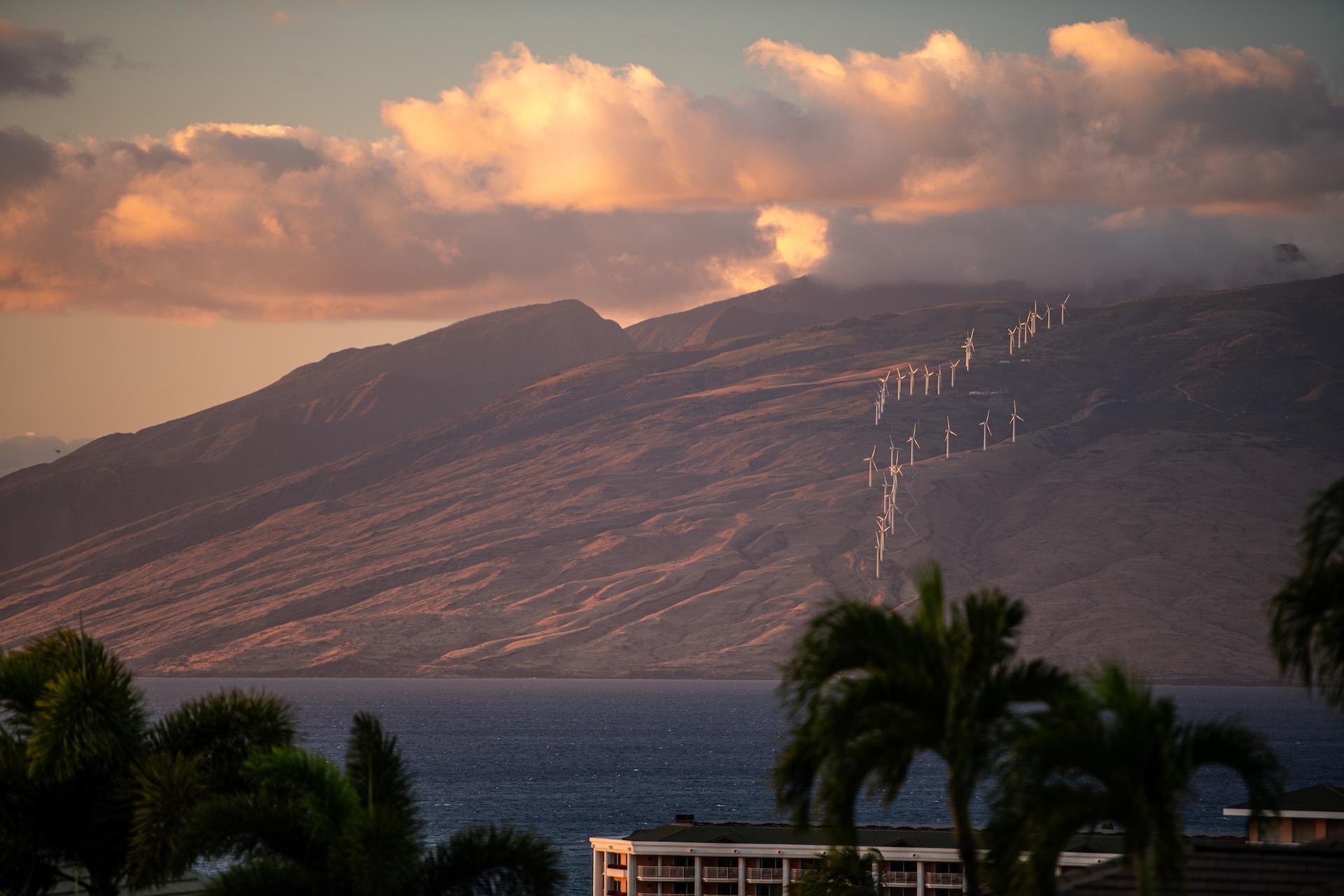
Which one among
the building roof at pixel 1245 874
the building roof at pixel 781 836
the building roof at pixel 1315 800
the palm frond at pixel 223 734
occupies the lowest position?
the building roof at pixel 781 836

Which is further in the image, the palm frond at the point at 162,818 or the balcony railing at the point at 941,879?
the balcony railing at the point at 941,879

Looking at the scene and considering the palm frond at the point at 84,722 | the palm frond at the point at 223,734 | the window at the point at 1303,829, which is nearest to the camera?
the palm frond at the point at 84,722

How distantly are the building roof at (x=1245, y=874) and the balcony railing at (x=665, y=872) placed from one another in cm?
8958

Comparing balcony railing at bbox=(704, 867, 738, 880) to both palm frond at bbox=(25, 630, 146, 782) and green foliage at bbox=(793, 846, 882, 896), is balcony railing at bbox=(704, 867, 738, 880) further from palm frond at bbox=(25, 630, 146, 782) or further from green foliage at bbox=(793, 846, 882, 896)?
palm frond at bbox=(25, 630, 146, 782)

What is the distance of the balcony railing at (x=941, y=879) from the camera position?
10300 cm

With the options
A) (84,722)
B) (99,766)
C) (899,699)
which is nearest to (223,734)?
(99,766)

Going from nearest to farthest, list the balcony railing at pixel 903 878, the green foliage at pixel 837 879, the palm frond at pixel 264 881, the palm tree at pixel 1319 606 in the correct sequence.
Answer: the palm tree at pixel 1319 606 < the palm frond at pixel 264 881 < the green foliage at pixel 837 879 < the balcony railing at pixel 903 878

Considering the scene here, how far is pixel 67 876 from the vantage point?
88.7ft

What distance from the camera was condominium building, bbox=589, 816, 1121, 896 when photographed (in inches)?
4048

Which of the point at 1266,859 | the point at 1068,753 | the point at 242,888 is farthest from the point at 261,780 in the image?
the point at 1266,859

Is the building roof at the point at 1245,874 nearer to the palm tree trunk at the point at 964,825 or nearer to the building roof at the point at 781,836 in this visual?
the palm tree trunk at the point at 964,825

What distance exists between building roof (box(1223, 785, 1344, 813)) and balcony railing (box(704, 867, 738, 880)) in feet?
148

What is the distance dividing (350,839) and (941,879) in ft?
275

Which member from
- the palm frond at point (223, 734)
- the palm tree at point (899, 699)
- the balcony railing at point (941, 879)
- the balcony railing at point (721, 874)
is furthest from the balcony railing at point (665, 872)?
the palm tree at point (899, 699)
